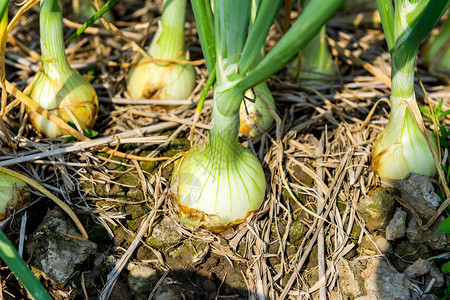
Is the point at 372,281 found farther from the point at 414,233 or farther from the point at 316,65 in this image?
the point at 316,65

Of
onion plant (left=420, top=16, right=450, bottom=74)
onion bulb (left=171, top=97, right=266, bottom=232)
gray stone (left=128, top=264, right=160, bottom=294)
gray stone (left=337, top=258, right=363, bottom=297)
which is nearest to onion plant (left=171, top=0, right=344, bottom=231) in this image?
onion bulb (left=171, top=97, right=266, bottom=232)

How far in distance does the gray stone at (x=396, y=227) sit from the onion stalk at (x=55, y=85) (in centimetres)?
93

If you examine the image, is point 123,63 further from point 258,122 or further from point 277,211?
point 277,211

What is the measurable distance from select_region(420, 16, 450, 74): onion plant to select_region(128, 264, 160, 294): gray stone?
52.8 inches

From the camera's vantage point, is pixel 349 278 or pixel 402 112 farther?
pixel 402 112

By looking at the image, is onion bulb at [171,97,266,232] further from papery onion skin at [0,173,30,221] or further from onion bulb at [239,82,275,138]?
papery onion skin at [0,173,30,221]

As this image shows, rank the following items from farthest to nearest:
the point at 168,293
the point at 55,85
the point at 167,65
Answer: the point at 167,65, the point at 55,85, the point at 168,293

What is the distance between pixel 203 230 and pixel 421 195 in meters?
0.57

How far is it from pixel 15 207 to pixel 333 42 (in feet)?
4.23

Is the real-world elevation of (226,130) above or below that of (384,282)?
above

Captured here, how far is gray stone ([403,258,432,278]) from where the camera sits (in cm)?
104

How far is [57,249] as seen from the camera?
1.00 metres

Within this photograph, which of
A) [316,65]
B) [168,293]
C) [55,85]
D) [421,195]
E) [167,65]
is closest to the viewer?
[168,293]

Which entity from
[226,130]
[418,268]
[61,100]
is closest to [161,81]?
[61,100]
